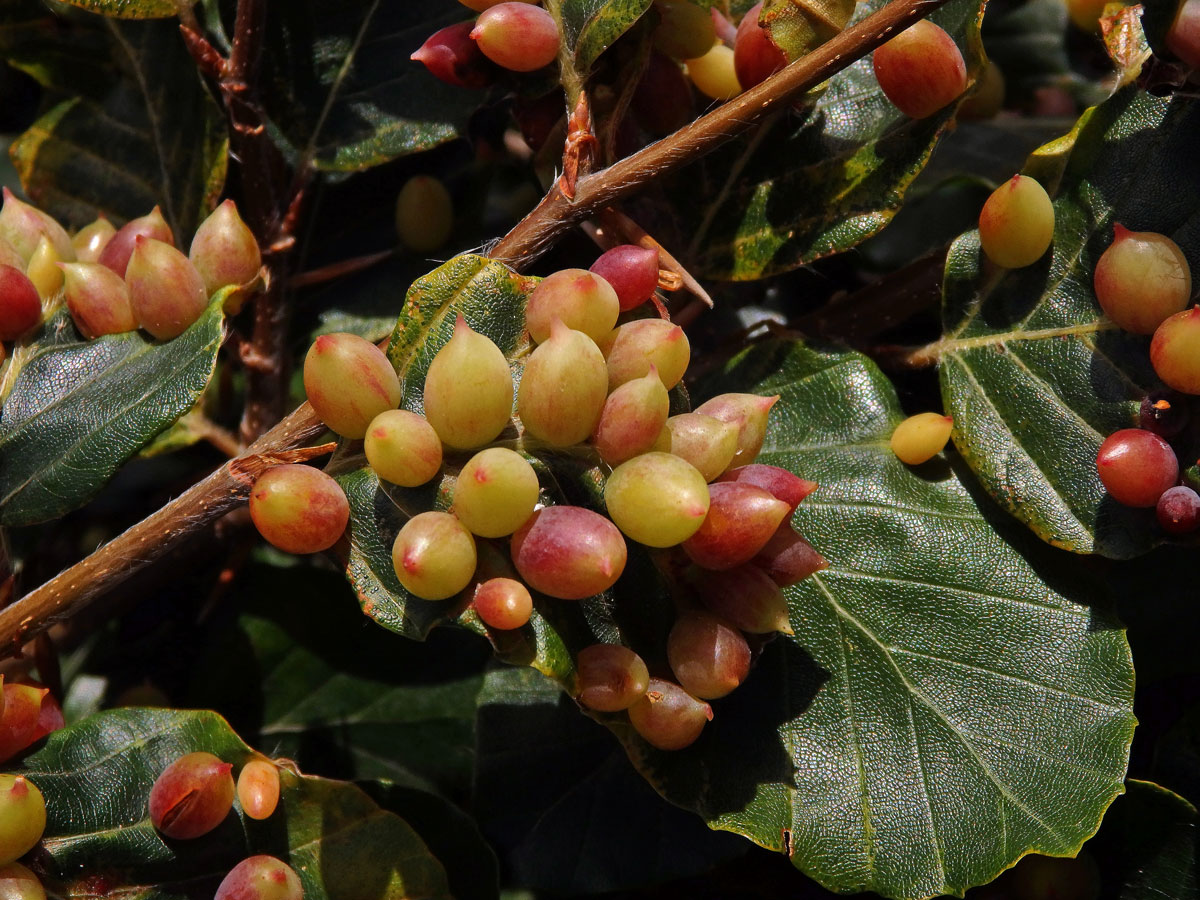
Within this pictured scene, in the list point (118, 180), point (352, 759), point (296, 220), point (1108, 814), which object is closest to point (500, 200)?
point (296, 220)

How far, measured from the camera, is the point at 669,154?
30.1 inches

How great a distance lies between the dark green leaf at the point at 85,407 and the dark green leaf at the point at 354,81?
29 cm

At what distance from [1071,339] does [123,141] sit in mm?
985

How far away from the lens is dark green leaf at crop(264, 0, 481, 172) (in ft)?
3.34

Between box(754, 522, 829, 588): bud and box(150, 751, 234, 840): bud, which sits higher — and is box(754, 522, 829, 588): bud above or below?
above

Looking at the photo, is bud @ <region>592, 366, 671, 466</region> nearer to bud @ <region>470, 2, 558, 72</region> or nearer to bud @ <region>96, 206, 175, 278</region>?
bud @ <region>470, 2, 558, 72</region>

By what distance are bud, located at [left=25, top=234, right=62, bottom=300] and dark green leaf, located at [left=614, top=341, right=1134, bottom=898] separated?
64cm

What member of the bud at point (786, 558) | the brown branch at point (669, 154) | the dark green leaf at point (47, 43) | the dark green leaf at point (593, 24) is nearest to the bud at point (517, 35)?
the dark green leaf at point (593, 24)

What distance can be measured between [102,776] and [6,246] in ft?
1.53

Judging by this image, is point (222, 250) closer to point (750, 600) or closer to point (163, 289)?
point (163, 289)

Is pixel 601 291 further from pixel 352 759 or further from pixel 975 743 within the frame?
pixel 352 759

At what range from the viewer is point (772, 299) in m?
1.19

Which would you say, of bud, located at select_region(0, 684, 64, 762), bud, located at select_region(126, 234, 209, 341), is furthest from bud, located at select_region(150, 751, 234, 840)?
bud, located at select_region(126, 234, 209, 341)

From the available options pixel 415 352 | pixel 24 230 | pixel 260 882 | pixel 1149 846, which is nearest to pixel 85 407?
pixel 24 230
